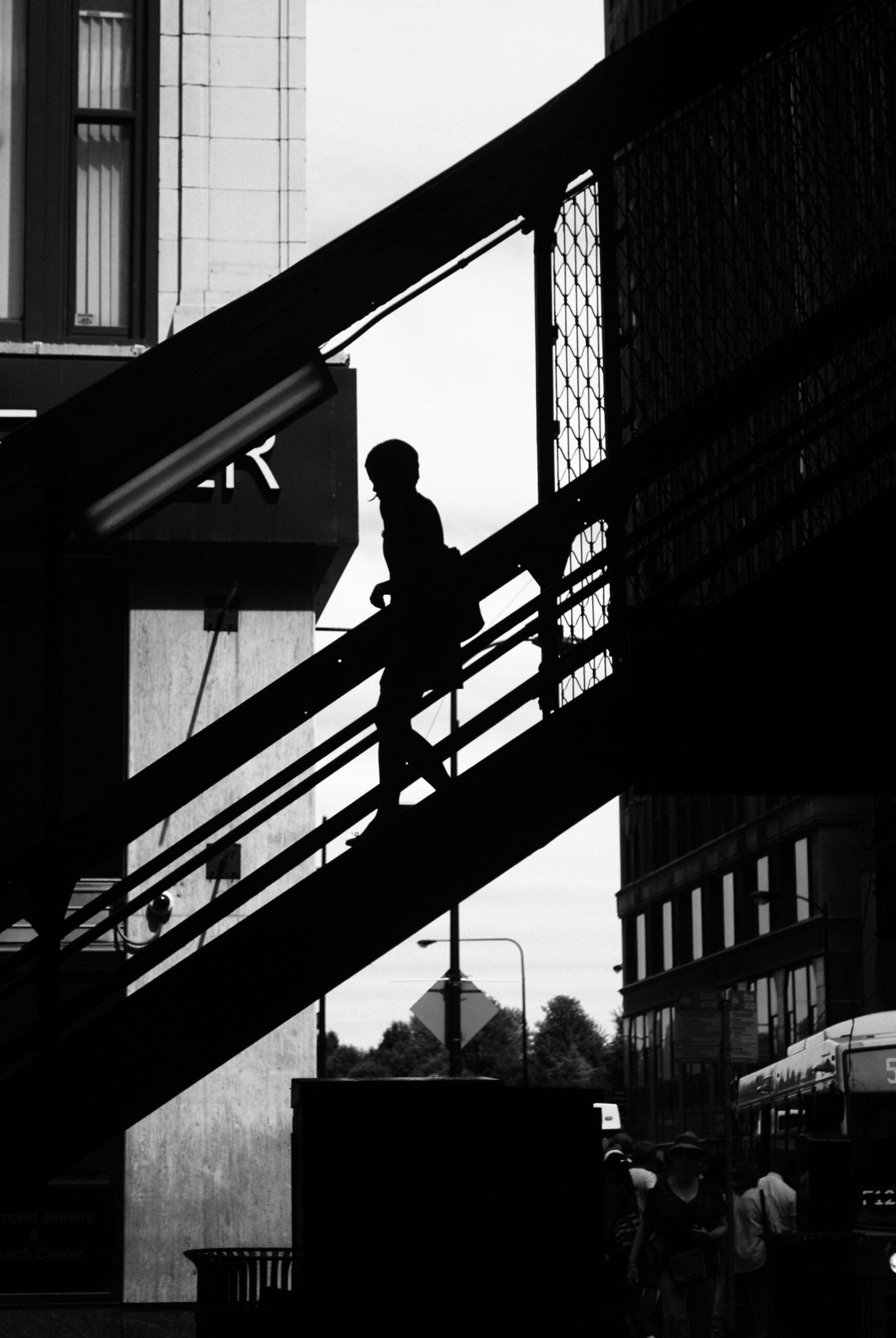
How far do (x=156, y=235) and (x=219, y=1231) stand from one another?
8.11 metres

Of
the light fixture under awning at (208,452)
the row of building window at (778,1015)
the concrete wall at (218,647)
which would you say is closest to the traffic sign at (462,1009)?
the concrete wall at (218,647)

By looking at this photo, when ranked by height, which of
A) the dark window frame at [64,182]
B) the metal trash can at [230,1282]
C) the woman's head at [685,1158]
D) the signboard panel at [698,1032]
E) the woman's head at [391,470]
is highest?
the dark window frame at [64,182]

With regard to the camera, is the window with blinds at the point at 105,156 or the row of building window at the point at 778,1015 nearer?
the window with blinds at the point at 105,156

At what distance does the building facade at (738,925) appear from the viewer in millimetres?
61906

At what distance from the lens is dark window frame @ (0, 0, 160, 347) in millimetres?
17078

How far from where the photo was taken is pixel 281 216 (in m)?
17.2

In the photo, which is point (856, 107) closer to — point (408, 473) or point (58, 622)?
point (408, 473)

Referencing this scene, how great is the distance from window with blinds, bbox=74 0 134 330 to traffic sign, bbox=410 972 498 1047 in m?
8.88

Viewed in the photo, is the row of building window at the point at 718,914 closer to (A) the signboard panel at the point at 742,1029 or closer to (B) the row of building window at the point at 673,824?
(B) the row of building window at the point at 673,824

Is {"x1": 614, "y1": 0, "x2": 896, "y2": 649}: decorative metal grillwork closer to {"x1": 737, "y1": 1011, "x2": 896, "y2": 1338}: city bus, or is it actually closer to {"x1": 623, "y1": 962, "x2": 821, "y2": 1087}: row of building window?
→ {"x1": 737, "y1": 1011, "x2": 896, "y2": 1338}: city bus

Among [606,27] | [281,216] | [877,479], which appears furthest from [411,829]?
[606,27]

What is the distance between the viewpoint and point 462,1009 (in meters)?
23.3

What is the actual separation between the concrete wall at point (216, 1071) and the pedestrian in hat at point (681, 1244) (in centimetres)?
357

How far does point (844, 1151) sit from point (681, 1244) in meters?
3.87
